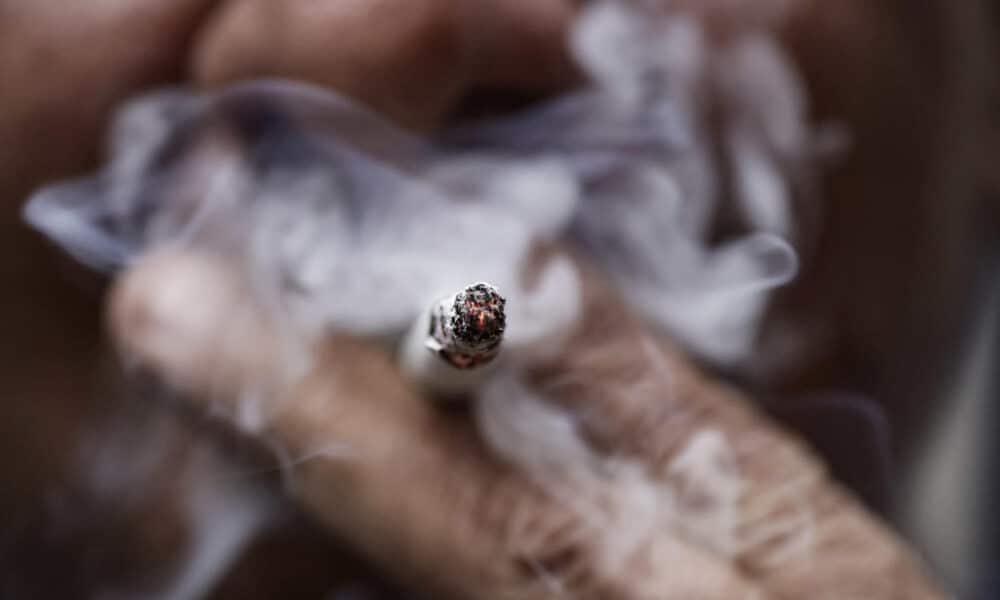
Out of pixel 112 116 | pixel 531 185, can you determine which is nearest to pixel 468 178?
pixel 531 185

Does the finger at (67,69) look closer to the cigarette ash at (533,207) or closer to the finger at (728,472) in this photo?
the cigarette ash at (533,207)

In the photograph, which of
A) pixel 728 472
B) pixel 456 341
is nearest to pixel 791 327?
pixel 728 472

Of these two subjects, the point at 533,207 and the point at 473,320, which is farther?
the point at 533,207

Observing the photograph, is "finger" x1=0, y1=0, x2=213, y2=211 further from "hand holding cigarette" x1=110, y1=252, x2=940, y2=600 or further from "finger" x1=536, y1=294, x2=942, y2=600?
"finger" x1=536, y1=294, x2=942, y2=600

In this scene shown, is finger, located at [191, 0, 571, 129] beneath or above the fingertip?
above

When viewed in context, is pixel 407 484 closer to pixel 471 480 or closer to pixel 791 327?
pixel 471 480

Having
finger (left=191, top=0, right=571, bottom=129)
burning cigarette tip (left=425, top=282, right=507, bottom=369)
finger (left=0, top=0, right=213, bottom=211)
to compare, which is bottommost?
burning cigarette tip (left=425, top=282, right=507, bottom=369)

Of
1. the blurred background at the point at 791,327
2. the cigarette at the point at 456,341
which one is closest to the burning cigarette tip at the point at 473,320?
the cigarette at the point at 456,341

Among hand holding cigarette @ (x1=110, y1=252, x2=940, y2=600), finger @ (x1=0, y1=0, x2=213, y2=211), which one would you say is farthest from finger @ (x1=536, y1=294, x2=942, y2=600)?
finger @ (x1=0, y1=0, x2=213, y2=211)
